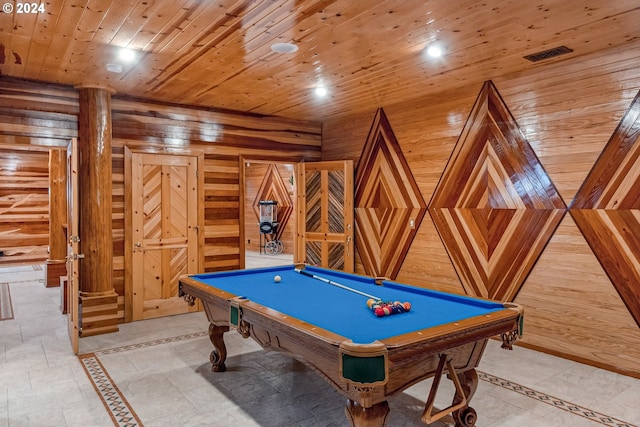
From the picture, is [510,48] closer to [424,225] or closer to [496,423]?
[424,225]

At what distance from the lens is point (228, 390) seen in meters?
3.25

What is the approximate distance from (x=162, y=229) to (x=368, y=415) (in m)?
4.11

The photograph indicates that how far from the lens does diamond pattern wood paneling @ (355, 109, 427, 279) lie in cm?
550

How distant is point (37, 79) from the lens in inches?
177

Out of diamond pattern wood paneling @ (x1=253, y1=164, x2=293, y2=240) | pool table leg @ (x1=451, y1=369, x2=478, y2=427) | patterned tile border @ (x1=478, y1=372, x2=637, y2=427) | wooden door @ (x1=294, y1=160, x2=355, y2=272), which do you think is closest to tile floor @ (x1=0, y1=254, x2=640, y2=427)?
patterned tile border @ (x1=478, y1=372, x2=637, y2=427)

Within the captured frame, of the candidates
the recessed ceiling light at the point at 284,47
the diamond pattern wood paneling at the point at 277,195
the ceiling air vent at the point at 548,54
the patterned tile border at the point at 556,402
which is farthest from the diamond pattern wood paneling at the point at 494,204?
the diamond pattern wood paneling at the point at 277,195

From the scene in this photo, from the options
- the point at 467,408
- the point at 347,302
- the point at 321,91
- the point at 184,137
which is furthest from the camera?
→ the point at 184,137

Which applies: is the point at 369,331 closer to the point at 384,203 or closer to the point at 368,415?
the point at 368,415

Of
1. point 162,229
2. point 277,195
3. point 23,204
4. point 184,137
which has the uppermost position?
point 184,137

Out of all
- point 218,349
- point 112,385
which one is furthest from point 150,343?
point 218,349

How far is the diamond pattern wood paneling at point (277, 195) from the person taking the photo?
12025mm

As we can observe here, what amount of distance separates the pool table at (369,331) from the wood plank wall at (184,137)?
93.2 inches

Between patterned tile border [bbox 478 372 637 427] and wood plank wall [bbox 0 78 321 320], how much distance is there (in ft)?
12.1

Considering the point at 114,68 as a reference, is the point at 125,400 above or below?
below
